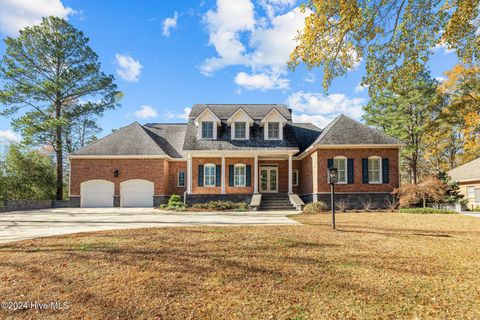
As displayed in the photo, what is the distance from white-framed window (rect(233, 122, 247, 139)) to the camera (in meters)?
22.3

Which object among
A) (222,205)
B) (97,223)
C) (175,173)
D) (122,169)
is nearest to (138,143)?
(122,169)

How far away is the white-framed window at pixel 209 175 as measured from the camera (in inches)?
859

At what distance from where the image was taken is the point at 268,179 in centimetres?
2319

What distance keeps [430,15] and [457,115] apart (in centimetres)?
2218

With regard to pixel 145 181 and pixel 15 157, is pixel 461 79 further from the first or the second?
pixel 15 157

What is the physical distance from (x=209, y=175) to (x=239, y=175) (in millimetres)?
2352

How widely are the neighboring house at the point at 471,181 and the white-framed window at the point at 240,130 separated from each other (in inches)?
782

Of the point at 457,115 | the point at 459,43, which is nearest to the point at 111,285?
the point at 459,43

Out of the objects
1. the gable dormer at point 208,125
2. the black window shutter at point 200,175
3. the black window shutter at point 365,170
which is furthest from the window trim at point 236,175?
the black window shutter at point 365,170

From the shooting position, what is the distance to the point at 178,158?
78.5 feet

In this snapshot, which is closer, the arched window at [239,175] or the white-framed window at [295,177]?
the arched window at [239,175]

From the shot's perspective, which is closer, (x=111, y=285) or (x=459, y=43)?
Answer: (x=111, y=285)

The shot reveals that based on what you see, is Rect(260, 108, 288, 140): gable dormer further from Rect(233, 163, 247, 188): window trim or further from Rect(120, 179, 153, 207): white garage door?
Rect(120, 179, 153, 207): white garage door

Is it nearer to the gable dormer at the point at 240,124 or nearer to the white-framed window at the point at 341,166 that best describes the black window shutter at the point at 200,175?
the gable dormer at the point at 240,124
